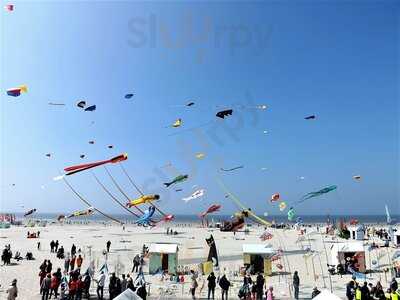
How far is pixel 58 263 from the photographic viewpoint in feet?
80.4

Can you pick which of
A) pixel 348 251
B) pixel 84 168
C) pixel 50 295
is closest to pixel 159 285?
pixel 50 295

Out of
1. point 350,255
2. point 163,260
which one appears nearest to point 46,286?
point 163,260

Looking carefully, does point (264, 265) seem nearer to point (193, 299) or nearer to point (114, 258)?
point (193, 299)

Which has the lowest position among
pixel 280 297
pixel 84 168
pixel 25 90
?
pixel 280 297

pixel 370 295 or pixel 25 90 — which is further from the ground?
pixel 25 90

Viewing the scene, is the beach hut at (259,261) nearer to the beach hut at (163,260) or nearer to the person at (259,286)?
the beach hut at (163,260)

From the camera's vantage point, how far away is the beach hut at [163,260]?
20.3 meters

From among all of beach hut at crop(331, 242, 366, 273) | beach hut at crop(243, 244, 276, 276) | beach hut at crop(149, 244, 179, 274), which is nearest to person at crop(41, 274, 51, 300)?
beach hut at crop(149, 244, 179, 274)

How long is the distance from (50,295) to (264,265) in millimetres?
11050

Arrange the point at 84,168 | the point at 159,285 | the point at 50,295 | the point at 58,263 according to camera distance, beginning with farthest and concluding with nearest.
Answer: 1. the point at 58,263
2. the point at 84,168
3. the point at 159,285
4. the point at 50,295

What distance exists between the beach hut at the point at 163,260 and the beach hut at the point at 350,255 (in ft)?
30.3

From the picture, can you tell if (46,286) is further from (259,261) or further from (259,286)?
(259,261)

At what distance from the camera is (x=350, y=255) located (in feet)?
71.3

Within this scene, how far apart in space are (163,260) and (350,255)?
10633mm
